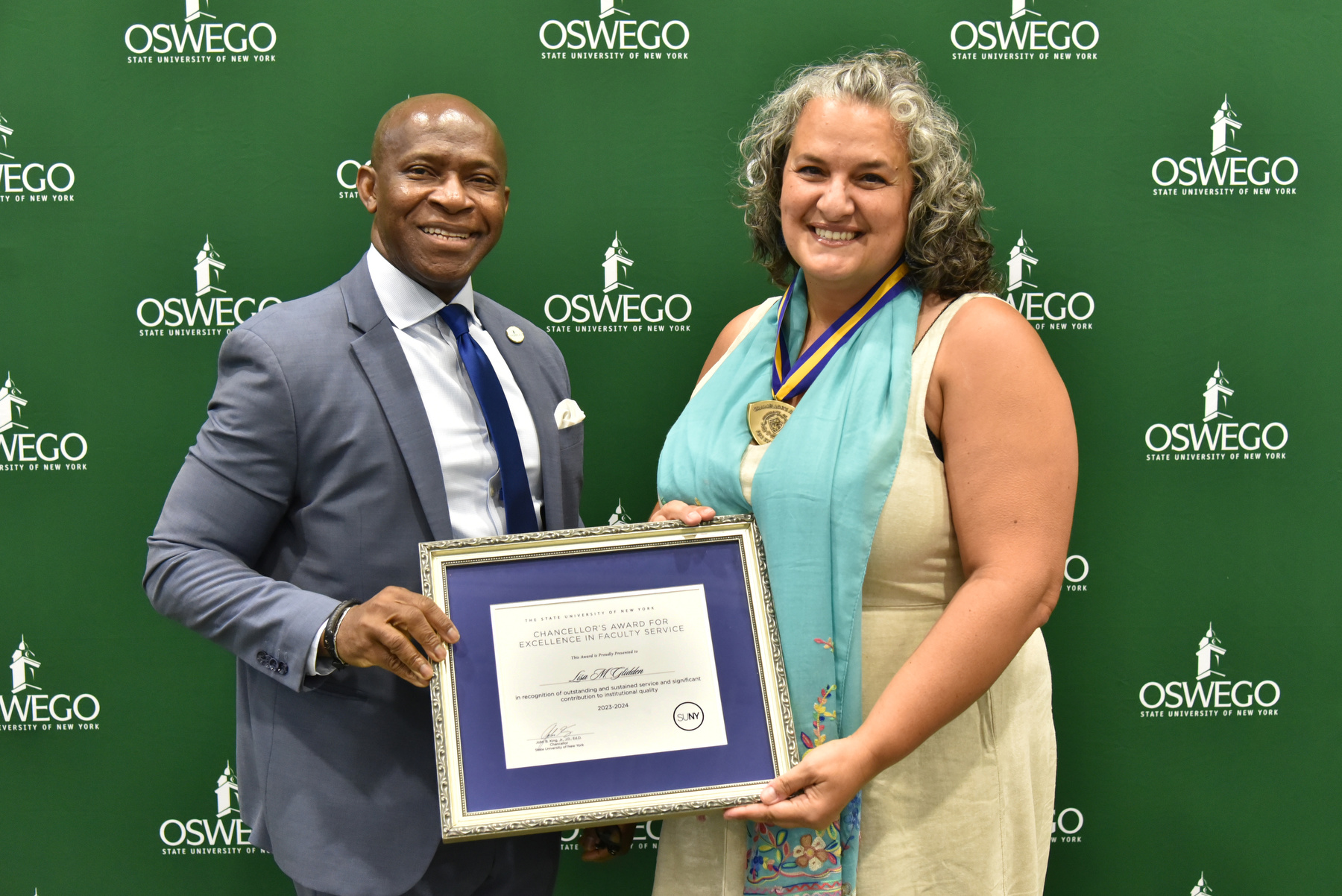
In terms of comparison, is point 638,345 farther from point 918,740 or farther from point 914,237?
point 918,740

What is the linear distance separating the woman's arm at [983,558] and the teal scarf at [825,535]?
96 mm

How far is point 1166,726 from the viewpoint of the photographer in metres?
2.88

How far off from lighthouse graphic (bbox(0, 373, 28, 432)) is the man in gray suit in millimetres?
1299

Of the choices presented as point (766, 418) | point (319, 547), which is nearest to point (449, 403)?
point (319, 547)

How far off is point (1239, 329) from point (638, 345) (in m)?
1.78

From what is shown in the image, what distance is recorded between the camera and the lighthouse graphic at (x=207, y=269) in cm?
272

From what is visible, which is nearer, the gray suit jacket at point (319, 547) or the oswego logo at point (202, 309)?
the gray suit jacket at point (319, 547)

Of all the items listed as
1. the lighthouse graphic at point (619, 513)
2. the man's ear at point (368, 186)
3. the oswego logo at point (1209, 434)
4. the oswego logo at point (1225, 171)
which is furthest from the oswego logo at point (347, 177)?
the oswego logo at point (1209, 434)

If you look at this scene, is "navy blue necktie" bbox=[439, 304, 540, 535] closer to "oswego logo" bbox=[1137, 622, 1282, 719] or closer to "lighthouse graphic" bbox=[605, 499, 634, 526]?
"lighthouse graphic" bbox=[605, 499, 634, 526]

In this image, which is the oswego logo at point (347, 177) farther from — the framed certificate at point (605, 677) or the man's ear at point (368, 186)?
the framed certificate at point (605, 677)

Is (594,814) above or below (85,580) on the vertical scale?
below

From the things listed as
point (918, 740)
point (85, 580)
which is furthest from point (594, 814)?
point (85, 580)

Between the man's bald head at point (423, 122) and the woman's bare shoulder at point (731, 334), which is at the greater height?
the man's bald head at point (423, 122)

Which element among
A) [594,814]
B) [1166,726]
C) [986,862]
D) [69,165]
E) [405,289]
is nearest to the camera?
[594,814]
